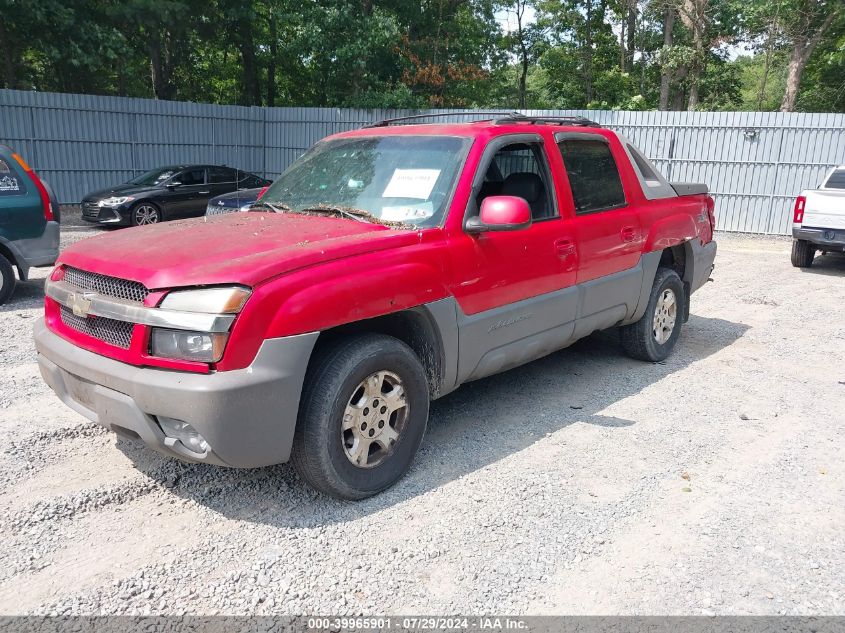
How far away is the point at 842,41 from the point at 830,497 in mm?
31230

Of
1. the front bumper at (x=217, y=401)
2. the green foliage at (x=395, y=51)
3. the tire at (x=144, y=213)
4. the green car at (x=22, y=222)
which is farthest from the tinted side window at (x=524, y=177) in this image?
the green foliage at (x=395, y=51)

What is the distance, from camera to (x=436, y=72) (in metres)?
24.9

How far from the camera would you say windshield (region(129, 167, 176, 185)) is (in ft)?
51.5

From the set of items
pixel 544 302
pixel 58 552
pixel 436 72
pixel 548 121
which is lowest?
pixel 58 552

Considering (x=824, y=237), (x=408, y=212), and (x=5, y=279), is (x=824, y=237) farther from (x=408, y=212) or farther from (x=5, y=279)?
(x=5, y=279)

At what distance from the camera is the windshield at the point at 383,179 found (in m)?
4.14

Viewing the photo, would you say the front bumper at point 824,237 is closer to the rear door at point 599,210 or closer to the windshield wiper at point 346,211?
the rear door at point 599,210

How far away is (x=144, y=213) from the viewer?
15258 millimetres

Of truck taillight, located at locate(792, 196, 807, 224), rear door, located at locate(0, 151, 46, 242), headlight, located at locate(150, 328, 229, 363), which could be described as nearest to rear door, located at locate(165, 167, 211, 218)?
rear door, located at locate(0, 151, 46, 242)

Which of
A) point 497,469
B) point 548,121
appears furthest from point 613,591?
point 548,121

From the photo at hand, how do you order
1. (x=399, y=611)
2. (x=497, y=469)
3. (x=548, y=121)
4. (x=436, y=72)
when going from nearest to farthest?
(x=399, y=611)
(x=497, y=469)
(x=548, y=121)
(x=436, y=72)

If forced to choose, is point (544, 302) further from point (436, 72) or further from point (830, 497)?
point (436, 72)

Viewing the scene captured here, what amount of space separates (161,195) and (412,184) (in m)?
12.7

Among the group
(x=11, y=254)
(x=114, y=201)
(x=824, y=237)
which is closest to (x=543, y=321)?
(x=11, y=254)
